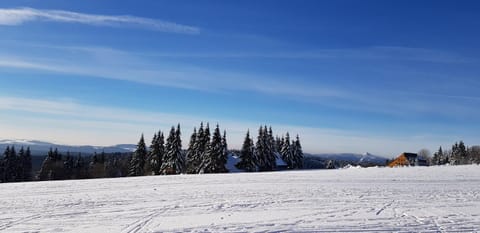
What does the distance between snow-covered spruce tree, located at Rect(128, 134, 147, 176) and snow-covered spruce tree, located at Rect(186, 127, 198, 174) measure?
8.05 metres

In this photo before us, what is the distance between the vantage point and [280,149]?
93.0m

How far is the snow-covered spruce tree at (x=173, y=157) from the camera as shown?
59656 mm

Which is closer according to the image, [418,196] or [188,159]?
[418,196]

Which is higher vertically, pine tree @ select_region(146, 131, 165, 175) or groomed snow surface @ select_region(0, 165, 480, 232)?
pine tree @ select_region(146, 131, 165, 175)

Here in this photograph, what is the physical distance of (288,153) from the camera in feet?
287

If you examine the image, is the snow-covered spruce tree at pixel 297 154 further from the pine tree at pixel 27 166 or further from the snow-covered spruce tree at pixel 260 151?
the pine tree at pixel 27 166

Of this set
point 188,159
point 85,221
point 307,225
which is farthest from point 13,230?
point 188,159

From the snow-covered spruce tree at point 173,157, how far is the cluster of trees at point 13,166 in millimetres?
30975

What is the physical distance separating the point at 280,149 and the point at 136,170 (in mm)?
36412

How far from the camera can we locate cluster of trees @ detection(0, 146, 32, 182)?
7300cm

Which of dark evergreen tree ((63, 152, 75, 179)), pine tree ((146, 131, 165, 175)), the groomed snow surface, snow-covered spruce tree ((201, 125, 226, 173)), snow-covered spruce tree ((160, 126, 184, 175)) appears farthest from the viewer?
dark evergreen tree ((63, 152, 75, 179))

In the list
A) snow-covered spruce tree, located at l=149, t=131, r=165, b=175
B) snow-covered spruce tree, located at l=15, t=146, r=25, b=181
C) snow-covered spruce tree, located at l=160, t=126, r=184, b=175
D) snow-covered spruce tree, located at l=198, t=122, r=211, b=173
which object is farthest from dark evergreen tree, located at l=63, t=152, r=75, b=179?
snow-covered spruce tree, located at l=198, t=122, r=211, b=173

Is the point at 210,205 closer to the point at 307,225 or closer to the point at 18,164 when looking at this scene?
the point at 307,225

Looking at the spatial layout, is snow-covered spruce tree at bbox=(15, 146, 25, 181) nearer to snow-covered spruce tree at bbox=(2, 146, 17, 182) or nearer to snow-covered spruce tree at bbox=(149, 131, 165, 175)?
snow-covered spruce tree at bbox=(2, 146, 17, 182)
